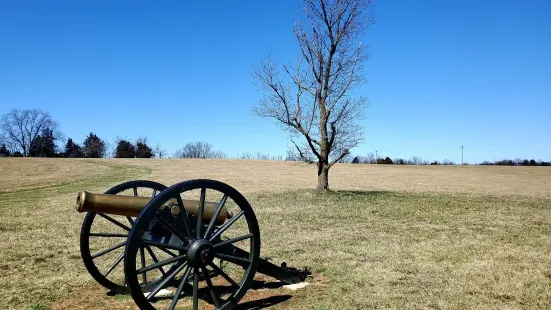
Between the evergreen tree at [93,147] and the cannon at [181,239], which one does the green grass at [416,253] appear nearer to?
the cannon at [181,239]

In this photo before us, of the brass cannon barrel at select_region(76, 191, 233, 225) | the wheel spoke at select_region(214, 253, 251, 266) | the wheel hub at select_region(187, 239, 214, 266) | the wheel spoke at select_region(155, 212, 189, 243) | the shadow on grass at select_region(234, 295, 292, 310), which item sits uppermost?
the brass cannon barrel at select_region(76, 191, 233, 225)

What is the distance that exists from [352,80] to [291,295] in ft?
54.1

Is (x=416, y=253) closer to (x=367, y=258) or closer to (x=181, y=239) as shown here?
(x=367, y=258)

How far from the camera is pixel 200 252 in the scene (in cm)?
449

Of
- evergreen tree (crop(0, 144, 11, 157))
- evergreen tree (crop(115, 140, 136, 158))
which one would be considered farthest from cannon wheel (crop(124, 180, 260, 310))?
evergreen tree (crop(0, 144, 11, 157))

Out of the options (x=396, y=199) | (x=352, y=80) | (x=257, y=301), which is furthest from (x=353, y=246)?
(x=352, y=80)

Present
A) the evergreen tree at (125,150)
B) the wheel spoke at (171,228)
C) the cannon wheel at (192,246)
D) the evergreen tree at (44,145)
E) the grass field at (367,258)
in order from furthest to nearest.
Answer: the evergreen tree at (44,145) < the evergreen tree at (125,150) < the grass field at (367,258) < the wheel spoke at (171,228) < the cannon wheel at (192,246)

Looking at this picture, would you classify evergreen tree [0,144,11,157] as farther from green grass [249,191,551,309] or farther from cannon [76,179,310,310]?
cannon [76,179,310,310]

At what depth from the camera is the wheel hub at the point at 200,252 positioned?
175 inches

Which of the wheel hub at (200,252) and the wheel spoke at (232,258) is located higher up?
the wheel hub at (200,252)

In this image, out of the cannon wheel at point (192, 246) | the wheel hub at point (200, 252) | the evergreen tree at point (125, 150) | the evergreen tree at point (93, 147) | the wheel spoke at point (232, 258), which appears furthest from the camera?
the evergreen tree at point (93, 147)

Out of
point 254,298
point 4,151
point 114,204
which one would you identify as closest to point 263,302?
point 254,298

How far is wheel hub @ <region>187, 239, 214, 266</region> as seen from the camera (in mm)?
4439

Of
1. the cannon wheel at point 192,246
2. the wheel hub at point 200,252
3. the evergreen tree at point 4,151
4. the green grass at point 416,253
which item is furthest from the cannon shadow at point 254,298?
the evergreen tree at point 4,151
